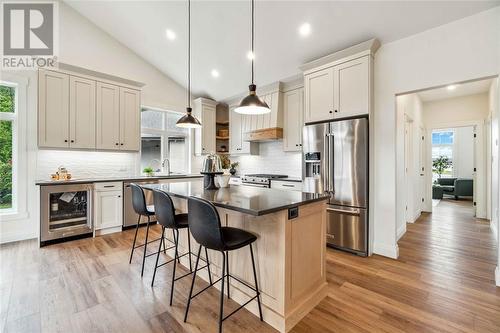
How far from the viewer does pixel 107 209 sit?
4094mm

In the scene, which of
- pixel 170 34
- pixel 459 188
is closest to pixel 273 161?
pixel 170 34

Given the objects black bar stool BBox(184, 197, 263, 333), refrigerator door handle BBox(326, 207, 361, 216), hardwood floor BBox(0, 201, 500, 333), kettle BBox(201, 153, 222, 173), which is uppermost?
kettle BBox(201, 153, 222, 173)

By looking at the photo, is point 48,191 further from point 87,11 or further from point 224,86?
point 224,86

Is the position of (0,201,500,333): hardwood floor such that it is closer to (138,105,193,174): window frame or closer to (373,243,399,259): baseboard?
(373,243,399,259): baseboard

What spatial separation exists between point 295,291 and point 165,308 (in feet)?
3.71

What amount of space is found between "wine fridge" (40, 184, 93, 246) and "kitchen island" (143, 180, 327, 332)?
8.51ft

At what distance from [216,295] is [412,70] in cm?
344

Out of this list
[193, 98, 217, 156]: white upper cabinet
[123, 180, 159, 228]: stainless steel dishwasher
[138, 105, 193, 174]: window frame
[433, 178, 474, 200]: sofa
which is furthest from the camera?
[433, 178, 474, 200]: sofa

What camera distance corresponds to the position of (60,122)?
154 inches

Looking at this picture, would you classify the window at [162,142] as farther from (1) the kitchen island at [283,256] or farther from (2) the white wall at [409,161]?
(2) the white wall at [409,161]

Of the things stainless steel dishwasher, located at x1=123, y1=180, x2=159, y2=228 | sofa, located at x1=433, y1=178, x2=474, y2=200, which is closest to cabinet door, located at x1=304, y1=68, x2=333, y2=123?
stainless steel dishwasher, located at x1=123, y1=180, x2=159, y2=228

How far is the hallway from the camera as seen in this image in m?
1.86

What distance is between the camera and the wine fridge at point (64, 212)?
3520mm

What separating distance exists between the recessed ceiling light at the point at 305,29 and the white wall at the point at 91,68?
3.41m
